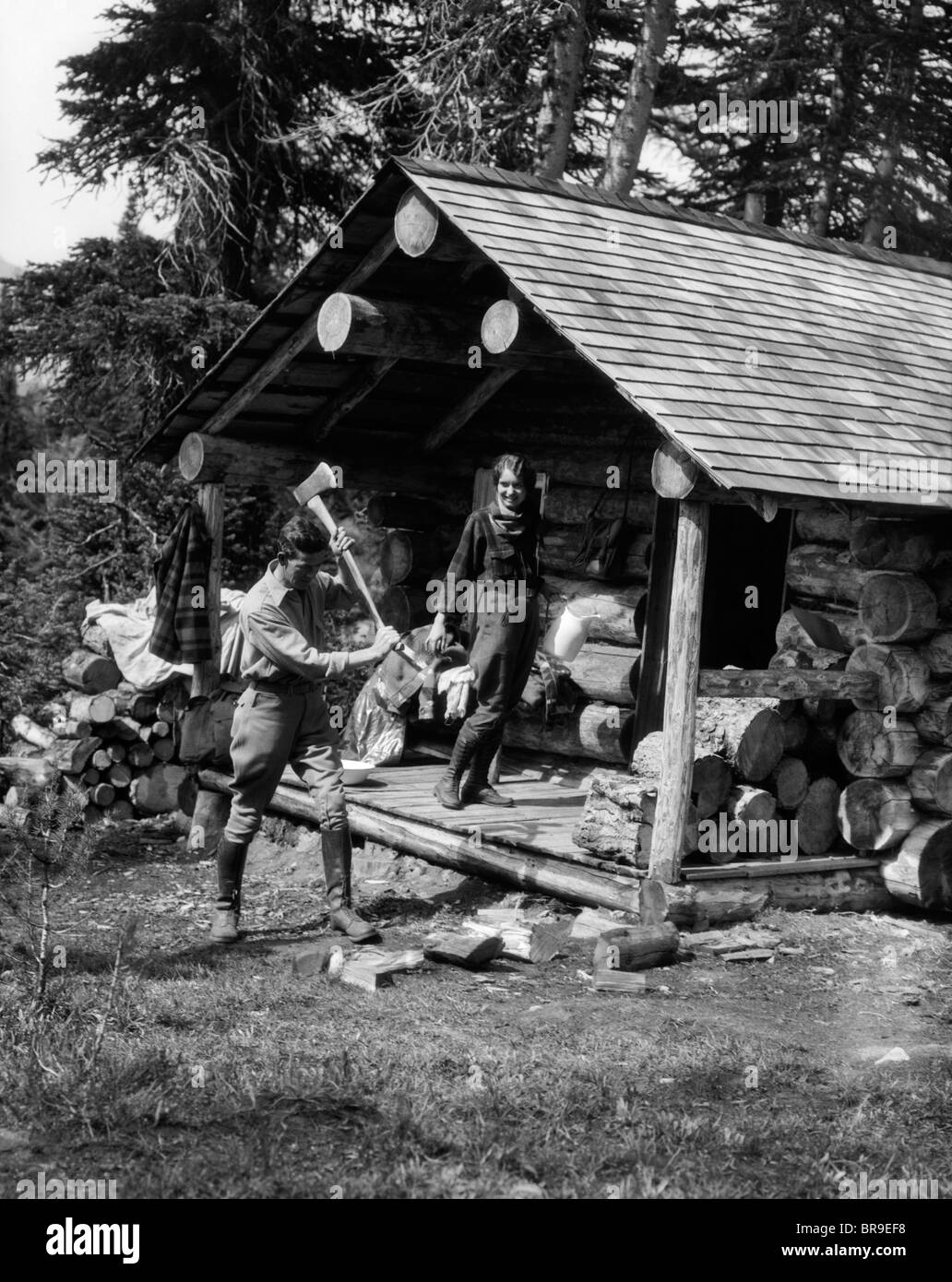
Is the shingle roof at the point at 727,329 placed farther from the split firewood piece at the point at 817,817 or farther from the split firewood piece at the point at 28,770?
the split firewood piece at the point at 28,770

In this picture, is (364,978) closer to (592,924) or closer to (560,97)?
(592,924)

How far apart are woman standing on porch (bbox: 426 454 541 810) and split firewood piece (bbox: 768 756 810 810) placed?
165 cm

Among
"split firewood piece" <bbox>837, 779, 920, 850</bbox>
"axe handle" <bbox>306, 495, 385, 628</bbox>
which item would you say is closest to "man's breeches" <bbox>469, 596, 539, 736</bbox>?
"axe handle" <bbox>306, 495, 385, 628</bbox>

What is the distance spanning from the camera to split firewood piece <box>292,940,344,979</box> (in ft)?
22.4

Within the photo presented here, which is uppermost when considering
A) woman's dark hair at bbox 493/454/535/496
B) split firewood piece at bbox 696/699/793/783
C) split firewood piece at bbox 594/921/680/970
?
woman's dark hair at bbox 493/454/535/496

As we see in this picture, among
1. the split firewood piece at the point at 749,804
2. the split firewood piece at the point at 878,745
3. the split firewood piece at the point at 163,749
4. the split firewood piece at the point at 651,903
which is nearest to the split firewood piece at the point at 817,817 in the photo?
the split firewood piece at the point at 878,745

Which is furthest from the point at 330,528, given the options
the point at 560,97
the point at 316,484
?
the point at 560,97

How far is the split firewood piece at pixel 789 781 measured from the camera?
325 inches

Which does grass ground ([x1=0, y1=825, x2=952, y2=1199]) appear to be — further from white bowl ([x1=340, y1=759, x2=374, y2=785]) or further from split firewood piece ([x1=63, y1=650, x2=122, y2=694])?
split firewood piece ([x1=63, y1=650, x2=122, y2=694])

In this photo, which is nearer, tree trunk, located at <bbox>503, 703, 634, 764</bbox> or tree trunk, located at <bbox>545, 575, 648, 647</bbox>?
tree trunk, located at <bbox>503, 703, 634, 764</bbox>

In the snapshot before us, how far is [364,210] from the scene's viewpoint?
866cm
